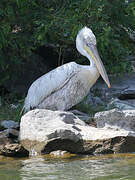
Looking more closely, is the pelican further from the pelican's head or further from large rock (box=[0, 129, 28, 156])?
large rock (box=[0, 129, 28, 156])

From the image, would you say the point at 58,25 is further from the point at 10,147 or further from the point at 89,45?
the point at 10,147

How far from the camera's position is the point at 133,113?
24.0ft

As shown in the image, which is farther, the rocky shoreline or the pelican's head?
the pelican's head

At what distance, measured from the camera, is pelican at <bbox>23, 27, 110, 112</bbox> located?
8.22 meters

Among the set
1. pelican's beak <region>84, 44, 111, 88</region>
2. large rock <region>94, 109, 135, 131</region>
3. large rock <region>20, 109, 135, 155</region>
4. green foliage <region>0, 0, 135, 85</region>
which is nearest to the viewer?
large rock <region>20, 109, 135, 155</region>

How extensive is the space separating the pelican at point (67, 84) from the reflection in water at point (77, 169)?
6.20ft

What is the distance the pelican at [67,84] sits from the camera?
8219 mm

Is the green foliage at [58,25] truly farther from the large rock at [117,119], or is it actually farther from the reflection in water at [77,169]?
the reflection in water at [77,169]

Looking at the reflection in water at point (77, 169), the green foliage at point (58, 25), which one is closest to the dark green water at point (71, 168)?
the reflection in water at point (77, 169)

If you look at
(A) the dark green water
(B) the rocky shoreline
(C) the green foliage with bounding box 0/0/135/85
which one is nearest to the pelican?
(C) the green foliage with bounding box 0/0/135/85

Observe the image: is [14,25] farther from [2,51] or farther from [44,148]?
[44,148]

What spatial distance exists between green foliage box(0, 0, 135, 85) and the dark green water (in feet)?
10.9

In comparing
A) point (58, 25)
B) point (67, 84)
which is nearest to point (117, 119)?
point (67, 84)

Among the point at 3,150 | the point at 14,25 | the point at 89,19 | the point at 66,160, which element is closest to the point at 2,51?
the point at 14,25
